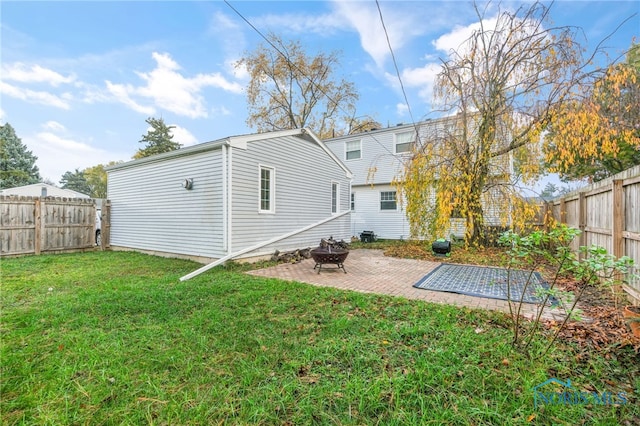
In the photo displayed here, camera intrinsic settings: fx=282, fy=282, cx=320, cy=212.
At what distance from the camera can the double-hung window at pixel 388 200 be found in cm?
1459

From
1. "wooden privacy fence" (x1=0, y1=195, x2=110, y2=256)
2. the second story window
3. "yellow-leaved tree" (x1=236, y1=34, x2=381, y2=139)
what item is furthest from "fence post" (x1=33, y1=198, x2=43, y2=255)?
"yellow-leaved tree" (x1=236, y1=34, x2=381, y2=139)

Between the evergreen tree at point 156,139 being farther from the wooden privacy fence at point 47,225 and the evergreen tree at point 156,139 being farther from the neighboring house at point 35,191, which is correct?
the wooden privacy fence at point 47,225

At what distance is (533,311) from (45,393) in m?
5.50

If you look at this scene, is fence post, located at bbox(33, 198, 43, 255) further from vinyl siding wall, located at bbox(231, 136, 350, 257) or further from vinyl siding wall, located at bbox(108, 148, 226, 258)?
vinyl siding wall, located at bbox(231, 136, 350, 257)

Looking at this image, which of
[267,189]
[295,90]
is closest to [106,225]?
[267,189]

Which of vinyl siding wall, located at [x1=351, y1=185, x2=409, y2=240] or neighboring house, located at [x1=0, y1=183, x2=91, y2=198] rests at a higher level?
neighboring house, located at [x1=0, y1=183, x2=91, y2=198]

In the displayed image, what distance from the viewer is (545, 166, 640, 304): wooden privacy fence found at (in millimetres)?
3848

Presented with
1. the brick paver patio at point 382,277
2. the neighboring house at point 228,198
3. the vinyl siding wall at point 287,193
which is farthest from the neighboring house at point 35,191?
the brick paver patio at point 382,277

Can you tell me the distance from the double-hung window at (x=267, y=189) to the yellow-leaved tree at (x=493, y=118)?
15.0 feet

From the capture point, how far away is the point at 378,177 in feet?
49.3

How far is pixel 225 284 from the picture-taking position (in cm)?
545

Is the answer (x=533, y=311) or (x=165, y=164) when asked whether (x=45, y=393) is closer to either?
(x=533, y=311)

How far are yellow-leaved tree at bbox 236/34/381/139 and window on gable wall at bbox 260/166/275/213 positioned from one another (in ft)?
45.0

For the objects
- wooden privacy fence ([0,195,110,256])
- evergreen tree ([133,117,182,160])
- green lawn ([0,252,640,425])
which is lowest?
green lawn ([0,252,640,425])
